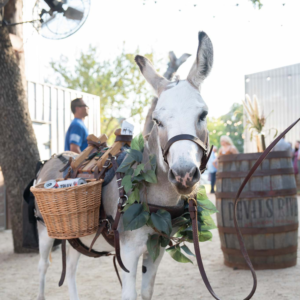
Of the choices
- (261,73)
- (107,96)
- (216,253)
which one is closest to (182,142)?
(216,253)

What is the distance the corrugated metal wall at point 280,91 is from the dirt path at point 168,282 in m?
10.7

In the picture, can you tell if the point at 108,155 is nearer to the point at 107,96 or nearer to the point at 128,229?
the point at 128,229

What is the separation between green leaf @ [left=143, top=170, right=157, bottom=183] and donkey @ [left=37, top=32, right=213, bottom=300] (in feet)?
0.22

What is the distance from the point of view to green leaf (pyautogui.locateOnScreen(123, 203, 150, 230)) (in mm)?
2213

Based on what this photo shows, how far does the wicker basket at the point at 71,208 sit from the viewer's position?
2.39m

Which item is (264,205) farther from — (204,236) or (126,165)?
(126,165)

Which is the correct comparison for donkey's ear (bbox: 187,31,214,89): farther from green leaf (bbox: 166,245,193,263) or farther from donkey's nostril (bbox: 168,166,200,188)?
green leaf (bbox: 166,245,193,263)

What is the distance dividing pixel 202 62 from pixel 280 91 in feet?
45.7

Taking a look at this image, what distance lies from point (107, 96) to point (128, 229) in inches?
953

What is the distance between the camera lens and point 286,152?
434cm

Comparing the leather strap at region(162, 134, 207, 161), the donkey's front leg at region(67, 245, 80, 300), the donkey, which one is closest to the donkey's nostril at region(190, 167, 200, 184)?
the donkey

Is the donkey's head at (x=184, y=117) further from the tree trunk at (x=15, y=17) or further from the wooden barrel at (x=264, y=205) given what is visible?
the tree trunk at (x=15, y=17)

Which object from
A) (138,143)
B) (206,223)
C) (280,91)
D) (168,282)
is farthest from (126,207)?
(280,91)

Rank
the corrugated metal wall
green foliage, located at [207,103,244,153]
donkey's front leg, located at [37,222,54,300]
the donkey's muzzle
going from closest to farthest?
the donkey's muzzle < donkey's front leg, located at [37,222,54,300] < the corrugated metal wall < green foliage, located at [207,103,244,153]
